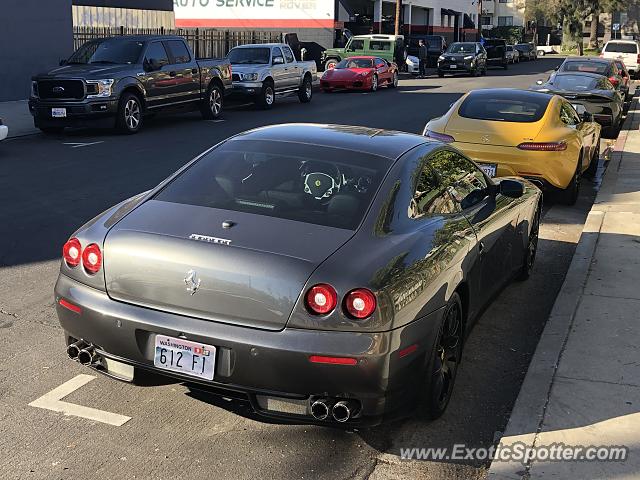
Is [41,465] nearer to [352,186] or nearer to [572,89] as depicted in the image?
[352,186]

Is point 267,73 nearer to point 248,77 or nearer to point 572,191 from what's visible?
point 248,77

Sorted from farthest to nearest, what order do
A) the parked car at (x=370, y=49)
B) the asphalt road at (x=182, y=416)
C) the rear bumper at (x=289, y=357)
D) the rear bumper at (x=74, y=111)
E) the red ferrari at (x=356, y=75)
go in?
the parked car at (x=370, y=49) < the red ferrari at (x=356, y=75) < the rear bumper at (x=74, y=111) < the asphalt road at (x=182, y=416) < the rear bumper at (x=289, y=357)

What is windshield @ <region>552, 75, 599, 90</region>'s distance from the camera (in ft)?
56.1

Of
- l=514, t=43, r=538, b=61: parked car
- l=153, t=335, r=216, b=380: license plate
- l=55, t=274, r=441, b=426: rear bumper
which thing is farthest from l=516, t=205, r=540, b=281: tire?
l=514, t=43, r=538, b=61: parked car

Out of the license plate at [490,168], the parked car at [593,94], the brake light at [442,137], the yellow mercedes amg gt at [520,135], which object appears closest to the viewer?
the license plate at [490,168]

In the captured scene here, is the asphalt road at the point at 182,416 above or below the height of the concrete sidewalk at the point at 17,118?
below

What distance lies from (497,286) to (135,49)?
13.2m

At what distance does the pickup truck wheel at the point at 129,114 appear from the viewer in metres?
16.2

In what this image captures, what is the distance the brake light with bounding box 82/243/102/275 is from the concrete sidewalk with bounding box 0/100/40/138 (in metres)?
12.6

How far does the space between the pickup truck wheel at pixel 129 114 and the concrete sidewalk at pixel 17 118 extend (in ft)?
5.99

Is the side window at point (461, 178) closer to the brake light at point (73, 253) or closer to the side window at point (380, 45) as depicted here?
the brake light at point (73, 253)

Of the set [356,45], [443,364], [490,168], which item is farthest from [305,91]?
[443,364]

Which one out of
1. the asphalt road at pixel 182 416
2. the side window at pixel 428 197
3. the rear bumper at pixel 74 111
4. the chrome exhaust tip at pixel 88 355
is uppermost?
the side window at pixel 428 197

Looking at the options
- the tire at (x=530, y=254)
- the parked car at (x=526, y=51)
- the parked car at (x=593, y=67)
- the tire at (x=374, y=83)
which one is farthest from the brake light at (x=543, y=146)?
the parked car at (x=526, y=51)
